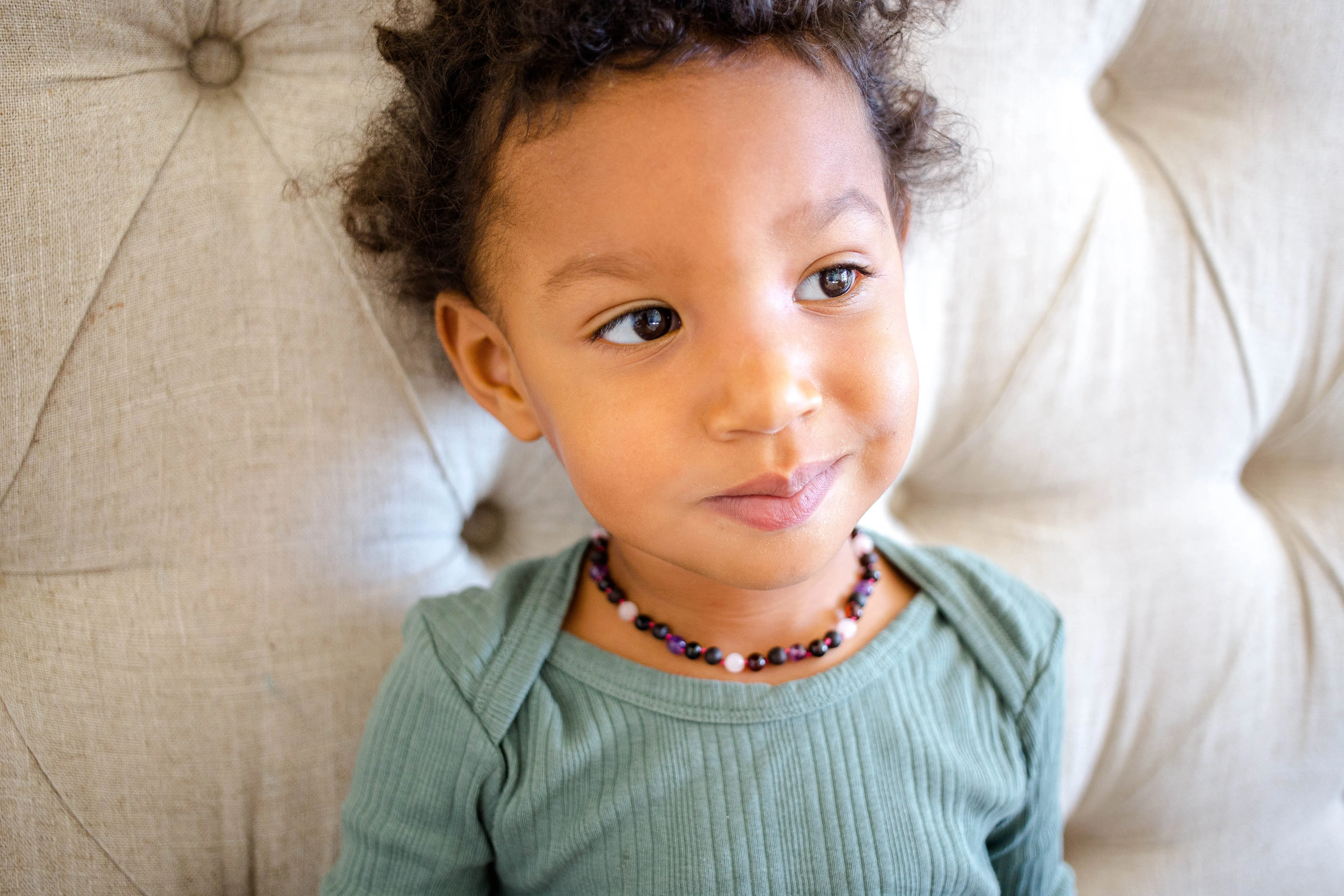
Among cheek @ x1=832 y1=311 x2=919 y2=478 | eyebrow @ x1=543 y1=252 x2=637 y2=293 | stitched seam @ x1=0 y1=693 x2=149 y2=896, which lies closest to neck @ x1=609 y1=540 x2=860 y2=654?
cheek @ x1=832 y1=311 x2=919 y2=478

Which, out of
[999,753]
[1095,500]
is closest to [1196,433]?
[1095,500]

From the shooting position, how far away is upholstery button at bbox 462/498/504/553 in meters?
0.83

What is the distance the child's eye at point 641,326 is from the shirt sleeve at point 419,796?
0.28 metres

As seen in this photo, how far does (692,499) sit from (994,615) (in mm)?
321

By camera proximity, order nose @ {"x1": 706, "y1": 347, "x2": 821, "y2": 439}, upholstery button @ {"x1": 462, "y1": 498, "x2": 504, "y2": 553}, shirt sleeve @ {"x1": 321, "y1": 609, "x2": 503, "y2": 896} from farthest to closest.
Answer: upholstery button @ {"x1": 462, "y1": 498, "x2": 504, "y2": 553}, shirt sleeve @ {"x1": 321, "y1": 609, "x2": 503, "y2": 896}, nose @ {"x1": 706, "y1": 347, "x2": 821, "y2": 439}

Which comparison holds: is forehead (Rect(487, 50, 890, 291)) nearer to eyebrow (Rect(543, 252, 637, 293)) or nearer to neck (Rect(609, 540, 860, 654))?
eyebrow (Rect(543, 252, 637, 293))

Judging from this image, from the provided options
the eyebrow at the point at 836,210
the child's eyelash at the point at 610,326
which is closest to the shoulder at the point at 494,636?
the child's eyelash at the point at 610,326

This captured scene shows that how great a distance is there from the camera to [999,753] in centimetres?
68

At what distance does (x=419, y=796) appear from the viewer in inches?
24.1

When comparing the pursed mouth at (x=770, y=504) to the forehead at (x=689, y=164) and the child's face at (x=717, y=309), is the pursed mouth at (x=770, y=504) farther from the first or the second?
the forehead at (x=689, y=164)

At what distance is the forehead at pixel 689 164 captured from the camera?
1.68 ft

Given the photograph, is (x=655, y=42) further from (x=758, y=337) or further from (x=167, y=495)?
(x=167, y=495)

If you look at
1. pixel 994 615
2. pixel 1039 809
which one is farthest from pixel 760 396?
pixel 1039 809

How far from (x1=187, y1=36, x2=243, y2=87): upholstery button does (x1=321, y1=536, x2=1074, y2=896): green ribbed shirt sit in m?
0.44
